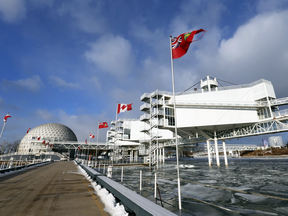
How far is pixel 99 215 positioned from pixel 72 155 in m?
113

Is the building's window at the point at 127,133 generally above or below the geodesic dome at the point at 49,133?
below

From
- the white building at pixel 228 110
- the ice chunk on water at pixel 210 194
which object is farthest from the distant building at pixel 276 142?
the ice chunk on water at pixel 210 194

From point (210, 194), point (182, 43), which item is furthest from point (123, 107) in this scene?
point (210, 194)

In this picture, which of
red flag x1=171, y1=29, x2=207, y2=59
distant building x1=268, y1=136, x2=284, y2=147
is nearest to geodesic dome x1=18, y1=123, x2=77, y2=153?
red flag x1=171, y1=29, x2=207, y2=59

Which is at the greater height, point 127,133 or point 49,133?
point 49,133

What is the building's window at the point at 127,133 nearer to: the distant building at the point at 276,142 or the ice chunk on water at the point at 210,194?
the ice chunk on water at the point at 210,194

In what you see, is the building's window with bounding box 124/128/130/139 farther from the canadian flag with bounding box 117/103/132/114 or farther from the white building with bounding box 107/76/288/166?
the canadian flag with bounding box 117/103/132/114

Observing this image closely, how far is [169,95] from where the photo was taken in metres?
37.6

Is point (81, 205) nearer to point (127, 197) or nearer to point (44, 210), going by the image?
point (44, 210)

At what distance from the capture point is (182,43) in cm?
1001

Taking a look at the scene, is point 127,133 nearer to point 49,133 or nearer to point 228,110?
point 228,110

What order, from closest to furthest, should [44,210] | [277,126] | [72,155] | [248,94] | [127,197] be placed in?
[127,197] < [44,210] < [277,126] < [248,94] < [72,155]

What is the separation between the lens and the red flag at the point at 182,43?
9855 millimetres

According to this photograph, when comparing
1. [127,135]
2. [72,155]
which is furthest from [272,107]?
[72,155]
